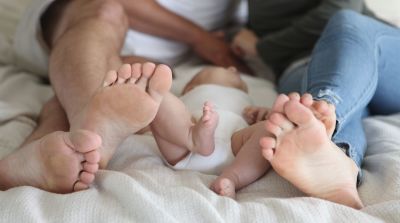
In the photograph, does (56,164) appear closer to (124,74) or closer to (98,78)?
(124,74)

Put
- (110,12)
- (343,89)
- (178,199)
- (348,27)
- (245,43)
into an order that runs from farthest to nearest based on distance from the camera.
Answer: (245,43)
(110,12)
(348,27)
(343,89)
(178,199)

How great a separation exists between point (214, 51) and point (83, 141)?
0.80 meters

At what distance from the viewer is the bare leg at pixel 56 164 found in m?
0.72

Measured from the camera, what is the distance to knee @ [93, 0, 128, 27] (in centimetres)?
116

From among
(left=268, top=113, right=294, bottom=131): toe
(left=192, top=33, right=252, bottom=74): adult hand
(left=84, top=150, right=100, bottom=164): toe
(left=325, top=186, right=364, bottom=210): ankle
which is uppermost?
(left=268, top=113, right=294, bottom=131): toe

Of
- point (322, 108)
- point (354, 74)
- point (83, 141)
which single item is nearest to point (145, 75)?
point (83, 141)

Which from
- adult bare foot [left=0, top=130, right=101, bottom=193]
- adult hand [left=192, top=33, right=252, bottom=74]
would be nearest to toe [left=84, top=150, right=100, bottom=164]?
adult bare foot [left=0, top=130, right=101, bottom=193]

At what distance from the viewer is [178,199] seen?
0.70 meters

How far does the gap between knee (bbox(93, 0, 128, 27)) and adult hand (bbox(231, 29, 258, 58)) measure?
367mm

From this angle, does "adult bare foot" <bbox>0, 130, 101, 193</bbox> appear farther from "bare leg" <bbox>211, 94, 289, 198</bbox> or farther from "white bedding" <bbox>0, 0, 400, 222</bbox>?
"bare leg" <bbox>211, 94, 289, 198</bbox>

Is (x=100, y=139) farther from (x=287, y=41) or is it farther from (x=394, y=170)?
(x=287, y=41)

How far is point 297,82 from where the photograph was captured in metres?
1.19

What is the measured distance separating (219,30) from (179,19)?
7.4 inches

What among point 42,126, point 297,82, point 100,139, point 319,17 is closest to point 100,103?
point 100,139
